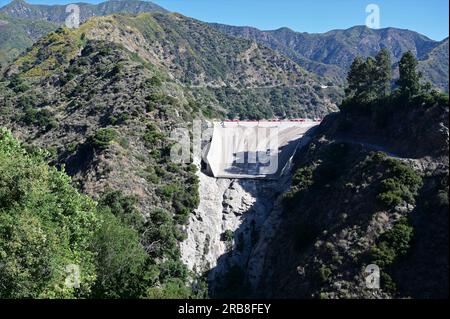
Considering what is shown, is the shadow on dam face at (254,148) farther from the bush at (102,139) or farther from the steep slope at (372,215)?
the bush at (102,139)

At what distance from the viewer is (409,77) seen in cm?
5297

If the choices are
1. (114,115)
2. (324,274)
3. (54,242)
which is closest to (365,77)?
(324,274)

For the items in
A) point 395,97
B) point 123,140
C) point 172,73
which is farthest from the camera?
point 172,73

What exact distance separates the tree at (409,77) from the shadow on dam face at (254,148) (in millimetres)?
19158

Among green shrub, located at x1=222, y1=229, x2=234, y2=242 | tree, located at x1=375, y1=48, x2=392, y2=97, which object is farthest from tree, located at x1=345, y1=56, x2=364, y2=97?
green shrub, located at x1=222, y1=229, x2=234, y2=242

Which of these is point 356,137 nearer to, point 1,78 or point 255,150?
point 255,150

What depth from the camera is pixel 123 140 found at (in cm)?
6231

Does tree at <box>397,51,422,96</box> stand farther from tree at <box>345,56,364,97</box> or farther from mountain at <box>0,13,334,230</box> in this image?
mountain at <box>0,13,334,230</box>

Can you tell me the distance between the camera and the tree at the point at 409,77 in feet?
172

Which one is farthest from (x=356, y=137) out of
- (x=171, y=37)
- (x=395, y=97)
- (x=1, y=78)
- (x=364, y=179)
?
(x=171, y=37)

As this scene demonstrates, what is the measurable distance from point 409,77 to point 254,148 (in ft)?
93.3

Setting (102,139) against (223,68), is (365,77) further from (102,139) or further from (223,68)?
(223,68)
